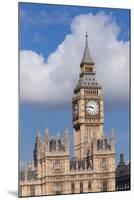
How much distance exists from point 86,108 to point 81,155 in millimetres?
389

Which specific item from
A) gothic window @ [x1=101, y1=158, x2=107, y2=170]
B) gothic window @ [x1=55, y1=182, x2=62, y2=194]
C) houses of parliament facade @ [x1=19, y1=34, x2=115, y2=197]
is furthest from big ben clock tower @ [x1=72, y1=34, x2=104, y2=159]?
gothic window @ [x1=55, y1=182, x2=62, y2=194]

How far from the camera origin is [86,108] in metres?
4.79

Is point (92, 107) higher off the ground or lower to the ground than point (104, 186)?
higher

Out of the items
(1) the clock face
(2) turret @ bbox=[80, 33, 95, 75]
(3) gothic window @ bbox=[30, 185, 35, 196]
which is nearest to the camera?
(3) gothic window @ bbox=[30, 185, 35, 196]

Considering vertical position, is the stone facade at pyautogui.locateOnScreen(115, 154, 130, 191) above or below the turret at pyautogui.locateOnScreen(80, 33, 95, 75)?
below

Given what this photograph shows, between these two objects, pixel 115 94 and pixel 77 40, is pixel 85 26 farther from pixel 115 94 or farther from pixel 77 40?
pixel 115 94

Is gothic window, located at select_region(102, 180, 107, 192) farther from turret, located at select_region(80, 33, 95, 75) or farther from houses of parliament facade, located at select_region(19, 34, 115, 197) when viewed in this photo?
turret, located at select_region(80, 33, 95, 75)

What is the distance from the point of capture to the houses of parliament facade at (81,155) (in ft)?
15.0

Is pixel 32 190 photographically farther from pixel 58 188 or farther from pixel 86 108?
pixel 86 108

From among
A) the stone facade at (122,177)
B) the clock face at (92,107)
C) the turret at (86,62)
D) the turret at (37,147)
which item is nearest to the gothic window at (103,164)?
the stone facade at (122,177)

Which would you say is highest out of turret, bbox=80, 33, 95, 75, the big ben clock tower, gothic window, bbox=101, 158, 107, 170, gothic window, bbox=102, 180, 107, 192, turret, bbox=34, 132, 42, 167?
turret, bbox=80, 33, 95, 75

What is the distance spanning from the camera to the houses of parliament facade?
4582mm

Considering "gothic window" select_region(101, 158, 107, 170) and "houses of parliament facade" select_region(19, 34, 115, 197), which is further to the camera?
"gothic window" select_region(101, 158, 107, 170)

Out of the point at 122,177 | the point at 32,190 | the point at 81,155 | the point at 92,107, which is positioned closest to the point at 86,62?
the point at 92,107
